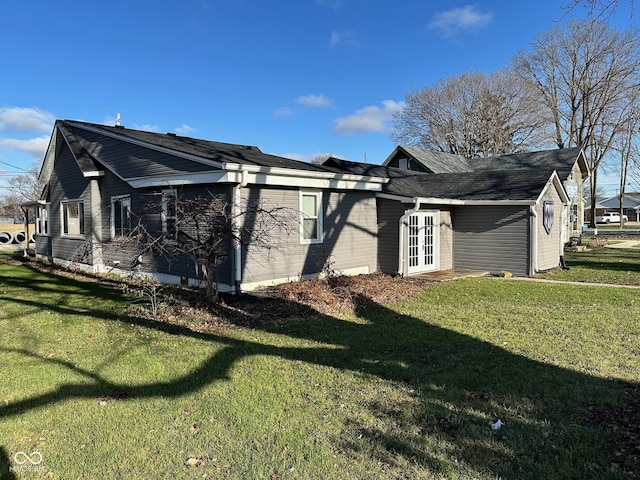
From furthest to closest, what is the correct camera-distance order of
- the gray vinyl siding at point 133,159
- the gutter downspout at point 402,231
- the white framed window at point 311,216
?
1. the gutter downspout at point 402,231
2. the white framed window at point 311,216
3. the gray vinyl siding at point 133,159

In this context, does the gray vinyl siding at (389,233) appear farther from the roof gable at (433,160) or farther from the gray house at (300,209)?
the roof gable at (433,160)

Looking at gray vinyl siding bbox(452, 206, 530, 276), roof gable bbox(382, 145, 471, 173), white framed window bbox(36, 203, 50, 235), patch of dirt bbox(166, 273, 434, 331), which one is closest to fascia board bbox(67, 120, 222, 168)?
patch of dirt bbox(166, 273, 434, 331)

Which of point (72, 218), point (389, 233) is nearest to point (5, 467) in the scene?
point (389, 233)

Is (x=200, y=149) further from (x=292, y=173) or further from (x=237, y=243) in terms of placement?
(x=237, y=243)

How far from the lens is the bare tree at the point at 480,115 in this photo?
40031mm

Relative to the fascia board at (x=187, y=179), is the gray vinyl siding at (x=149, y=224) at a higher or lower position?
lower

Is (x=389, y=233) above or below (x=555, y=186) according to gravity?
below

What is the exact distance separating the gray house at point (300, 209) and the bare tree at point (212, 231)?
154 millimetres

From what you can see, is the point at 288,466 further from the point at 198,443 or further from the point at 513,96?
the point at 513,96

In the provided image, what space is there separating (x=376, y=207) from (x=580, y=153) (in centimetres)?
2035

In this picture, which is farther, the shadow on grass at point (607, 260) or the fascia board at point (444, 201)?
the shadow on grass at point (607, 260)

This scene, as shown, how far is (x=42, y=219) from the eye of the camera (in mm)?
18734

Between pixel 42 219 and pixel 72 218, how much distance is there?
414cm

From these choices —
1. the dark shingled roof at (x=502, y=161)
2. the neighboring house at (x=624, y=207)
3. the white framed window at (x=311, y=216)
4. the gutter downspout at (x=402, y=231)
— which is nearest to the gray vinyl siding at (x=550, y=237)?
the gutter downspout at (x=402, y=231)
